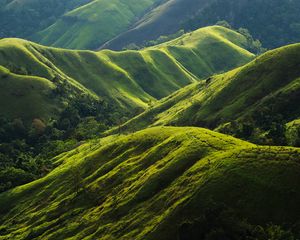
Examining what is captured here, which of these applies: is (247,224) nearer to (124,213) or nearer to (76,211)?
(124,213)

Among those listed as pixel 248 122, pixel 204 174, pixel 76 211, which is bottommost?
pixel 248 122

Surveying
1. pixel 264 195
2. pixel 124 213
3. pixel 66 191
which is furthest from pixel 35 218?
pixel 264 195

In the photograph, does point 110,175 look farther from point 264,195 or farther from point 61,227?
point 264,195

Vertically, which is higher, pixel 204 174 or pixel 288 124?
pixel 204 174

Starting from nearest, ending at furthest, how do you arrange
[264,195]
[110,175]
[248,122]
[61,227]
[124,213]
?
[264,195], [124,213], [61,227], [110,175], [248,122]

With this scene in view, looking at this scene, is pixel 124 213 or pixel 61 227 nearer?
pixel 124 213

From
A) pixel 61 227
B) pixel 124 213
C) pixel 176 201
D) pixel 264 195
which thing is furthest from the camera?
pixel 61 227
